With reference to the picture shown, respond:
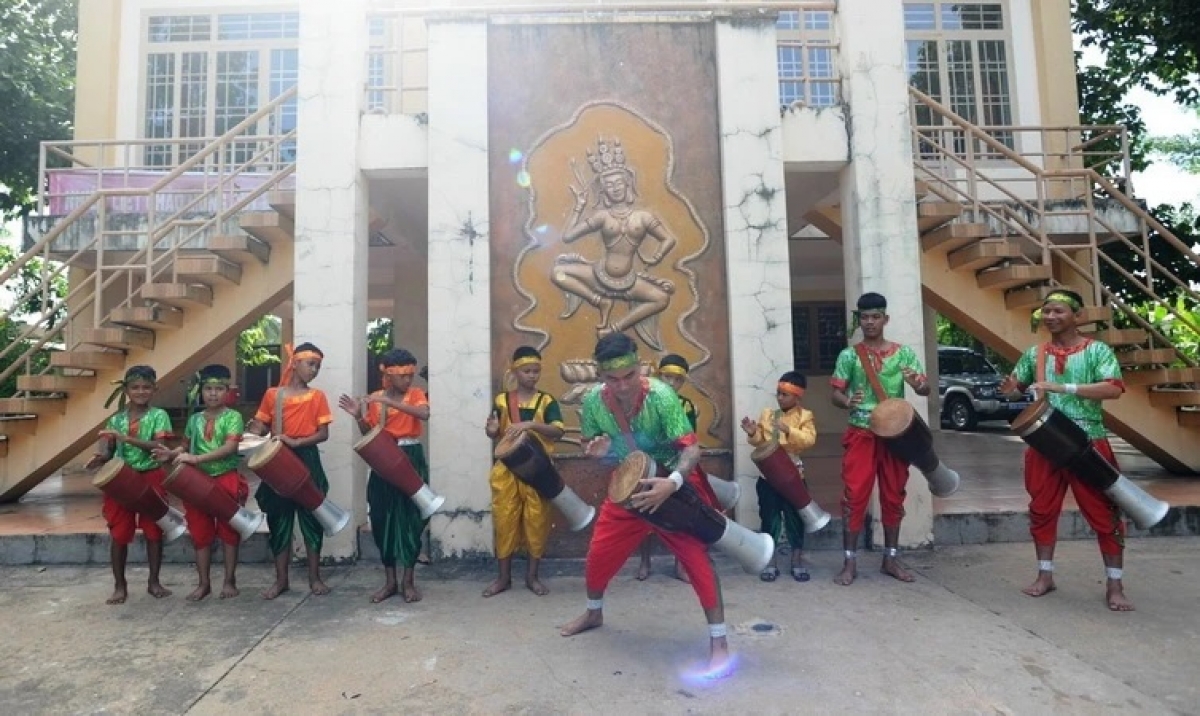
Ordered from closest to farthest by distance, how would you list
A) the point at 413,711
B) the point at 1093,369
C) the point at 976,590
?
the point at 413,711, the point at 1093,369, the point at 976,590

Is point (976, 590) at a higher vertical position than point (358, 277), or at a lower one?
lower

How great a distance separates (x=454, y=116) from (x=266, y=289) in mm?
2704

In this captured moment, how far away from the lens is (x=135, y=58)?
1044 centimetres

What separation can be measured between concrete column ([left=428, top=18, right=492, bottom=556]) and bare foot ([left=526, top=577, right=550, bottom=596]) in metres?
0.73

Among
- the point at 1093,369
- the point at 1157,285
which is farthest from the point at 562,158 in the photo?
the point at 1157,285

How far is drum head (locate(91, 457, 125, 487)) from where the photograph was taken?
420 centimetres

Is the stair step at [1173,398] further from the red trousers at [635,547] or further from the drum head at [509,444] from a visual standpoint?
the drum head at [509,444]

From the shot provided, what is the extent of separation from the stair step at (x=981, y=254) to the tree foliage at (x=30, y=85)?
1339cm

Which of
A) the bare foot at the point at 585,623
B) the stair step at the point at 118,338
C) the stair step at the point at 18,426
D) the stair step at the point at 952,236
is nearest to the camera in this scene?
the bare foot at the point at 585,623

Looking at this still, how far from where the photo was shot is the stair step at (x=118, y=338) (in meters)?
6.14

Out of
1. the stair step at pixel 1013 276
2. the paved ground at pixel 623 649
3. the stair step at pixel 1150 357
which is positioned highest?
the stair step at pixel 1013 276

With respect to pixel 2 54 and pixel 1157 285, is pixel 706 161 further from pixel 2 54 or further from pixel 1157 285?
pixel 2 54

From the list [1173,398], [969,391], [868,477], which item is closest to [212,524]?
[868,477]

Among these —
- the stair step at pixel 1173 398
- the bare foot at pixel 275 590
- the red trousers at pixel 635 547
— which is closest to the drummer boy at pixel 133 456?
the bare foot at pixel 275 590
